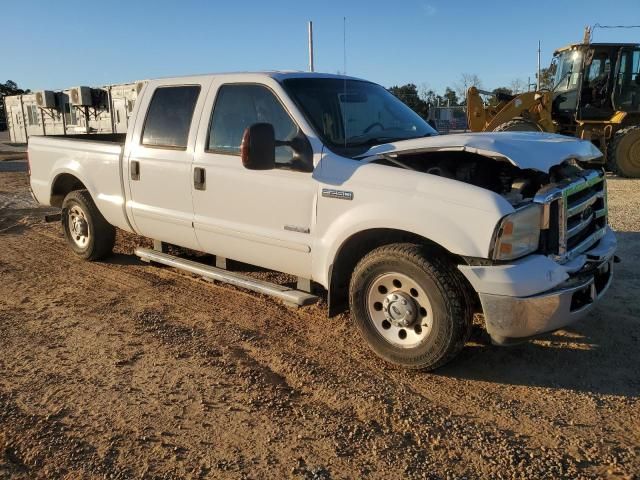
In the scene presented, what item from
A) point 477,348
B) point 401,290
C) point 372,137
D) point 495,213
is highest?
point 372,137

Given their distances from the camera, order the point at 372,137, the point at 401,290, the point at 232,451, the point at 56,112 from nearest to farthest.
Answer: the point at 232,451 → the point at 401,290 → the point at 372,137 → the point at 56,112

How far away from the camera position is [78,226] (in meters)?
6.64

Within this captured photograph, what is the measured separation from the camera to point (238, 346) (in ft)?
13.9

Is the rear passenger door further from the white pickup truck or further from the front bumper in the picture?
the front bumper

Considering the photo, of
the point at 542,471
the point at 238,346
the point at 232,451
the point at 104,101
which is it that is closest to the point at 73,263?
the point at 238,346

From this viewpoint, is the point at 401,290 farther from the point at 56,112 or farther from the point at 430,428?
the point at 56,112

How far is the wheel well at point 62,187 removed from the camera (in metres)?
6.66

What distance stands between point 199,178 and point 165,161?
0.53m

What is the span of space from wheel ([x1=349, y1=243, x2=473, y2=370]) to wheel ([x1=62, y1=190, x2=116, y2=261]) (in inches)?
145

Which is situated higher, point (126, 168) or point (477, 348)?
point (126, 168)

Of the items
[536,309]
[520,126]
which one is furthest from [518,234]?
[520,126]

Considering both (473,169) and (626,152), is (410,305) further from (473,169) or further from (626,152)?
(626,152)

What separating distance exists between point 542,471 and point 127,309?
370 cm

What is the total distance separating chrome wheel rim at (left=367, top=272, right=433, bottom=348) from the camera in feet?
12.0
